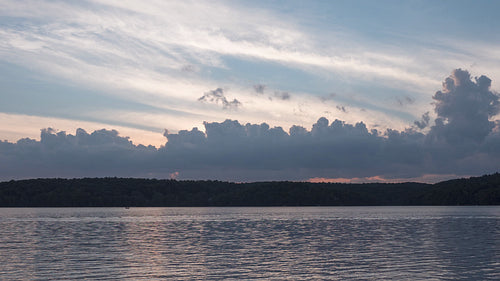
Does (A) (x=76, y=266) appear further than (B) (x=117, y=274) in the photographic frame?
Yes

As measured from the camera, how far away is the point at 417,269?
4675 centimetres

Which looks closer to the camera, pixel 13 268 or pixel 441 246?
pixel 13 268

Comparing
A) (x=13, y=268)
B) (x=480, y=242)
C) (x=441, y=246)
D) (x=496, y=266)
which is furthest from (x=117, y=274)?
(x=480, y=242)

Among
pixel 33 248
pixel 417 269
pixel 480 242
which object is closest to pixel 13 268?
pixel 33 248

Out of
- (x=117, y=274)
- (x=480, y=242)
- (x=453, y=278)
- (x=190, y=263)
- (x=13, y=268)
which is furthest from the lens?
(x=480, y=242)

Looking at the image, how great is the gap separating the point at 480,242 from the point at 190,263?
1714 inches

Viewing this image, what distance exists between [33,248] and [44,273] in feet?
79.9

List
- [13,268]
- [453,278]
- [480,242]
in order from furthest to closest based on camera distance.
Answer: [480,242], [13,268], [453,278]

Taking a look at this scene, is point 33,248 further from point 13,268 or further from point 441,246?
point 441,246

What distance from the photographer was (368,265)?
49469 mm

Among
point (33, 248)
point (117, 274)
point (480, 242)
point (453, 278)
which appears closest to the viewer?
point (453, 278)

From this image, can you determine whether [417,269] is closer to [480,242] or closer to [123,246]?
[480,242]

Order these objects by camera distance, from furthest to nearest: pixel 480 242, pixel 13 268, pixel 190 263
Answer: pixel 480 242 < pixel 190 263 < pixel 13 268

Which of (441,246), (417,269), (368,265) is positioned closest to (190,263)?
(368,265)
